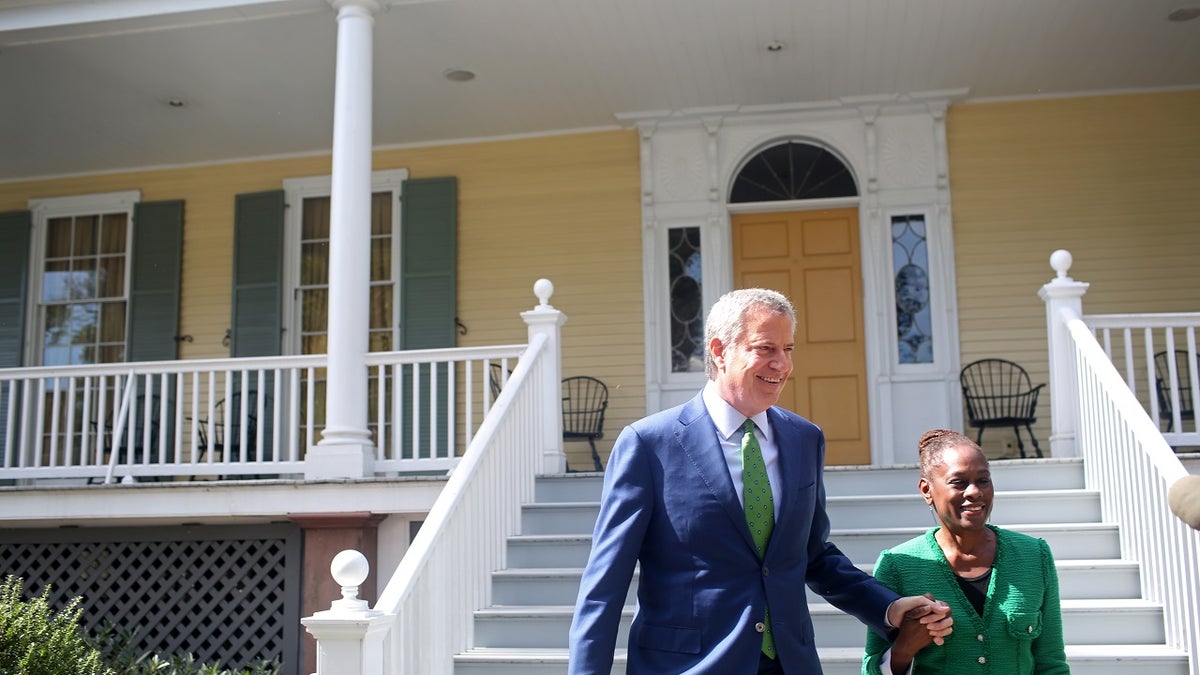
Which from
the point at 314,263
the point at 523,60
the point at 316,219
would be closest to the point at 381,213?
the point at 316,219

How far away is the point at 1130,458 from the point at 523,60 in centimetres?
493

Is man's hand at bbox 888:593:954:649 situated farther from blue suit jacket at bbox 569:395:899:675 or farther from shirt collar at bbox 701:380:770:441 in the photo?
shirt collar at bbox 701:380:770:441

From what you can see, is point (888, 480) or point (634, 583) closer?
point (634, 583)

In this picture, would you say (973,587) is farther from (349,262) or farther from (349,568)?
(349,262)

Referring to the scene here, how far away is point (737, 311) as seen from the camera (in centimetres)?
246

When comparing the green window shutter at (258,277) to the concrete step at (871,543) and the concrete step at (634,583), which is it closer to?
the concrete step at (871,543)

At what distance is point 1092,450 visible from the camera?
562 centimetres

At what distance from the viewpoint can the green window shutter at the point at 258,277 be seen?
962cm

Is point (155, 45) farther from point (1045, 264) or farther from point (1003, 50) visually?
point (1045, 264)

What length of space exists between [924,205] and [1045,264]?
1.00 metres

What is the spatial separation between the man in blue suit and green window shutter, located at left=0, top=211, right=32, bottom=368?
9206 mm

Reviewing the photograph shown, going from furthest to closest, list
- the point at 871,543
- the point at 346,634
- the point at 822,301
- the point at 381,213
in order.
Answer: the point at 381,213, the point at 822,301, the point at 871,543, the point at 346,634

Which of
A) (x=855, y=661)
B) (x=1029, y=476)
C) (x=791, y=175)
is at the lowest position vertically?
(x=855, y=661)

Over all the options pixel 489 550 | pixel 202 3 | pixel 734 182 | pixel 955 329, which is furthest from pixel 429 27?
pixel 955 329
